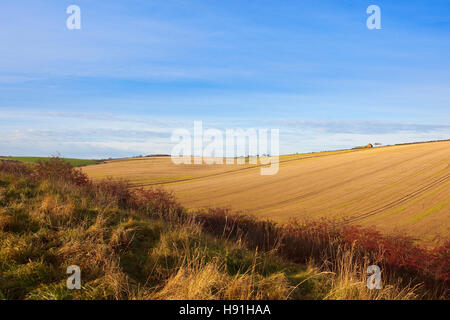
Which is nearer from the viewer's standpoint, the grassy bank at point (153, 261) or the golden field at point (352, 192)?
the grassy bank at point (153, 261)

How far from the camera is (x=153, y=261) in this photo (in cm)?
663

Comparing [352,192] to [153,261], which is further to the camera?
[352,192]

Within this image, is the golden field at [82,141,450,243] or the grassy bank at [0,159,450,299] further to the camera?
the golden field at [82,141,450,243]

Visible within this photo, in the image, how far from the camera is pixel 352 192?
34.6 metres

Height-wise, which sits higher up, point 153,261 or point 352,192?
point 153,261

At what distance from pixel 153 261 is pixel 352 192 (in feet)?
105

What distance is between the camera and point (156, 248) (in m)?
7.00

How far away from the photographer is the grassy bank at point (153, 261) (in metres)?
5.28

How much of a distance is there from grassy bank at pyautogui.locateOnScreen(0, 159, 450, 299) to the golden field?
978cm

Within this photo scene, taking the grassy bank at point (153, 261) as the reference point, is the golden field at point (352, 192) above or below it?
below

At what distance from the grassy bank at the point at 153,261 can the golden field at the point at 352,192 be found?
9782 millimetres

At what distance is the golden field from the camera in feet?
80.1
